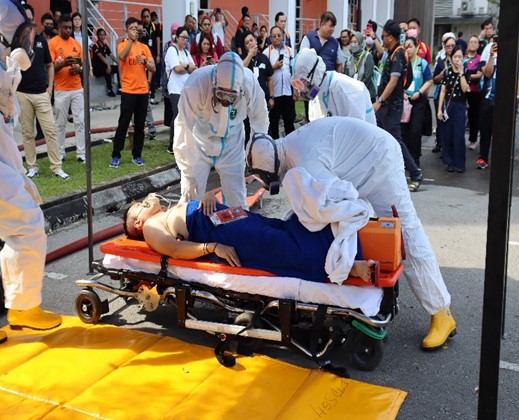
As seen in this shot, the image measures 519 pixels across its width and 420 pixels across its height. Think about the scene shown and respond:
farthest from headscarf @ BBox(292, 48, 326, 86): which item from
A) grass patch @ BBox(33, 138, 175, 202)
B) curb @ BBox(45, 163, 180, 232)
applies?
grass patch @ BBox(33, 138, 175, 202)

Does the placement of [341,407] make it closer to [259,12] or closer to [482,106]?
[482,106]

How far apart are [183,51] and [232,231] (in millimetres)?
6035

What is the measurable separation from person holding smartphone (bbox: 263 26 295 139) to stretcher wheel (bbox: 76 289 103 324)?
6.58 meters

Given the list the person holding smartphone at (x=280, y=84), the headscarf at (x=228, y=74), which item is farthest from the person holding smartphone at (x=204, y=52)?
the headscarf at (x=228, y=74)

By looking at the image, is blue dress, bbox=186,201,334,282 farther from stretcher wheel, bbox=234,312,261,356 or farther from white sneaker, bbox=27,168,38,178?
white sneaker, bbox=27,168,38,178

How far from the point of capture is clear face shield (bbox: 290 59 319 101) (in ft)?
18.1

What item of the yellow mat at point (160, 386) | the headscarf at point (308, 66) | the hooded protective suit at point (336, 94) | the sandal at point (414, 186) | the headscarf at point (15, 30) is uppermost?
the headscarf at point (15, 30)

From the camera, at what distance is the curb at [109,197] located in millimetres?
6703

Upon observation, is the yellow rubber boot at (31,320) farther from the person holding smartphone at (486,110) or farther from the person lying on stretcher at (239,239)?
the person holding smartphone at (486,110)

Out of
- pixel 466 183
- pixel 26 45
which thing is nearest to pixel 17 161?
pixel 26 45

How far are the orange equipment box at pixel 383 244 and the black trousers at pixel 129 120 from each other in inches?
222

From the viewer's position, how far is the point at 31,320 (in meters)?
4.16

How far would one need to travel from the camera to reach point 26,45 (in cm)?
407

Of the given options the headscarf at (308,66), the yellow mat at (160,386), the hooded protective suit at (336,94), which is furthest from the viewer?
the hooded protective suit at (336,94)
